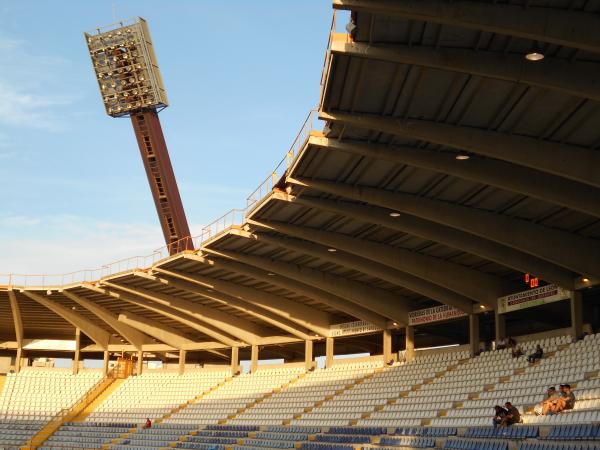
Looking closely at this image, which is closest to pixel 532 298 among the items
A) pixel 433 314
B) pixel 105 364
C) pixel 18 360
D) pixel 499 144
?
pixel 433 314

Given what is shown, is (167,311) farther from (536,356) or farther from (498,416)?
(498,416)

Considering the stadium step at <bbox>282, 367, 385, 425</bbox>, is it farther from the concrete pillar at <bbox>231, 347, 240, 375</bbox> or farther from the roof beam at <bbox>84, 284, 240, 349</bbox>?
the roof beam at <bbox>84, 284, 240, 349</bbox>

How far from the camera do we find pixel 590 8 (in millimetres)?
15023

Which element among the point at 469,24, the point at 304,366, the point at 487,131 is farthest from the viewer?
the point at 304,366

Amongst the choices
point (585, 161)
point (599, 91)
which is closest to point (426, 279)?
point (585, 161)

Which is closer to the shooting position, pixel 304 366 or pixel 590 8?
pixel 590 8

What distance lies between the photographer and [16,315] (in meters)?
54.8

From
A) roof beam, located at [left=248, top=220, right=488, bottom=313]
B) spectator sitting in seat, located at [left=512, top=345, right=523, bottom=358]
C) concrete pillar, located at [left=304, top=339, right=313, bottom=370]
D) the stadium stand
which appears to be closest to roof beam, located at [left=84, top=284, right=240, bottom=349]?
the stadium stand

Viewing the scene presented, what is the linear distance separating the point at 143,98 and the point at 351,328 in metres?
32.9

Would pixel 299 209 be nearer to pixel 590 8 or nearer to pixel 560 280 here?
pixel 560 280

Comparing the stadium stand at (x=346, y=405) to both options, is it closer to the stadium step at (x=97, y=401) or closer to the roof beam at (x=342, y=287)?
the stadium step at (x=97, y=401)

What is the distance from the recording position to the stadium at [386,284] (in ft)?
56.1

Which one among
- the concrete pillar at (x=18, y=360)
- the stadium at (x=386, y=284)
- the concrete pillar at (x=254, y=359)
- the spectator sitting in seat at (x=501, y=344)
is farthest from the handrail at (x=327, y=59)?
the concrete pillar at (x=18, y=360)

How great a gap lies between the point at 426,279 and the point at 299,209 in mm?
8098
